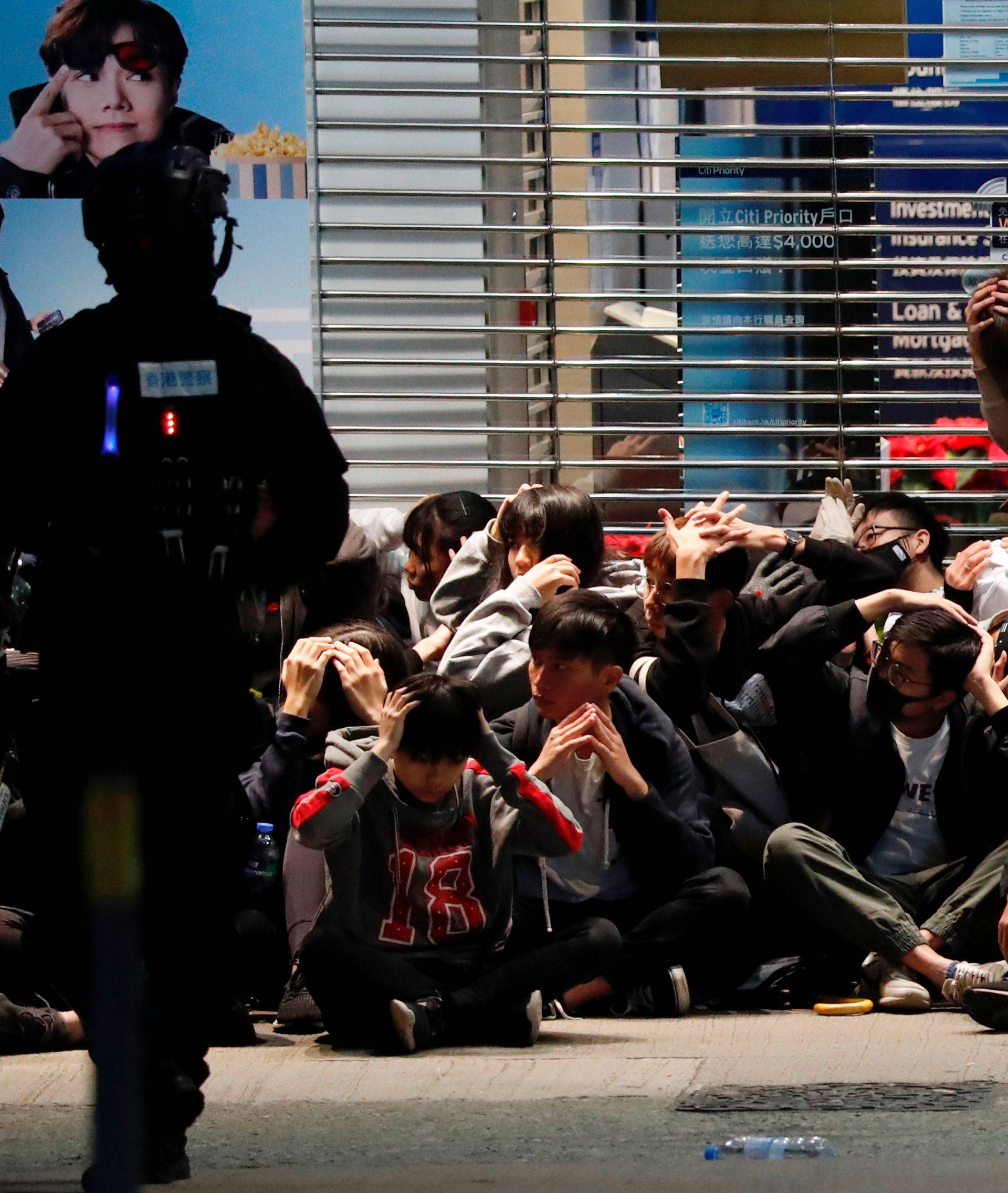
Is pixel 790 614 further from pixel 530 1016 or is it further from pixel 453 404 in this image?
pixel 453 404

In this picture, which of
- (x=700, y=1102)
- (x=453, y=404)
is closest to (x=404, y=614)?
(x=453, y=404)

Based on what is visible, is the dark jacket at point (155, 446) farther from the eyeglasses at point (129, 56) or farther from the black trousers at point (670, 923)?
the eyeglasses at point (129, 56)

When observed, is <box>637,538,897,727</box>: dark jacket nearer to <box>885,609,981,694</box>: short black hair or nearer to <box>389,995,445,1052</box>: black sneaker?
<box>885,609,981,694</box>: short black hair

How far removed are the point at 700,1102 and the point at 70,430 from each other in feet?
6.93

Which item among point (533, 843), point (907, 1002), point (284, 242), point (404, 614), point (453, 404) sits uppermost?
point (284, 242)

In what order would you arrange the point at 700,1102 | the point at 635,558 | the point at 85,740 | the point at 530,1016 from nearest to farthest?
the point at 85,740, the point at 700,1102, the point at 530,1016, the point at 635,558

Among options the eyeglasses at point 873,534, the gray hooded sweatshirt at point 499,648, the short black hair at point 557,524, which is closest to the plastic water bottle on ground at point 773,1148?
the gray hooded sweatshirt at point 499,648

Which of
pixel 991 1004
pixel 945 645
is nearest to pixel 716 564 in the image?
pixel 945 645

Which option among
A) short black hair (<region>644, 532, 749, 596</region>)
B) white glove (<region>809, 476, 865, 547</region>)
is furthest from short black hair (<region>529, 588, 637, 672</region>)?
white glove (<region>809, 476, 865, 547</region>)

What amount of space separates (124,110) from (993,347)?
4.69 meters

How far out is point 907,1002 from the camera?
5871 mm

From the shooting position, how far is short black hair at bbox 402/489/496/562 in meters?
6.95

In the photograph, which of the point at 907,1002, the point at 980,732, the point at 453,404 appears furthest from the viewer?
the point at 453,404

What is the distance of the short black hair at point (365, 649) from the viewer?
20.2ft
